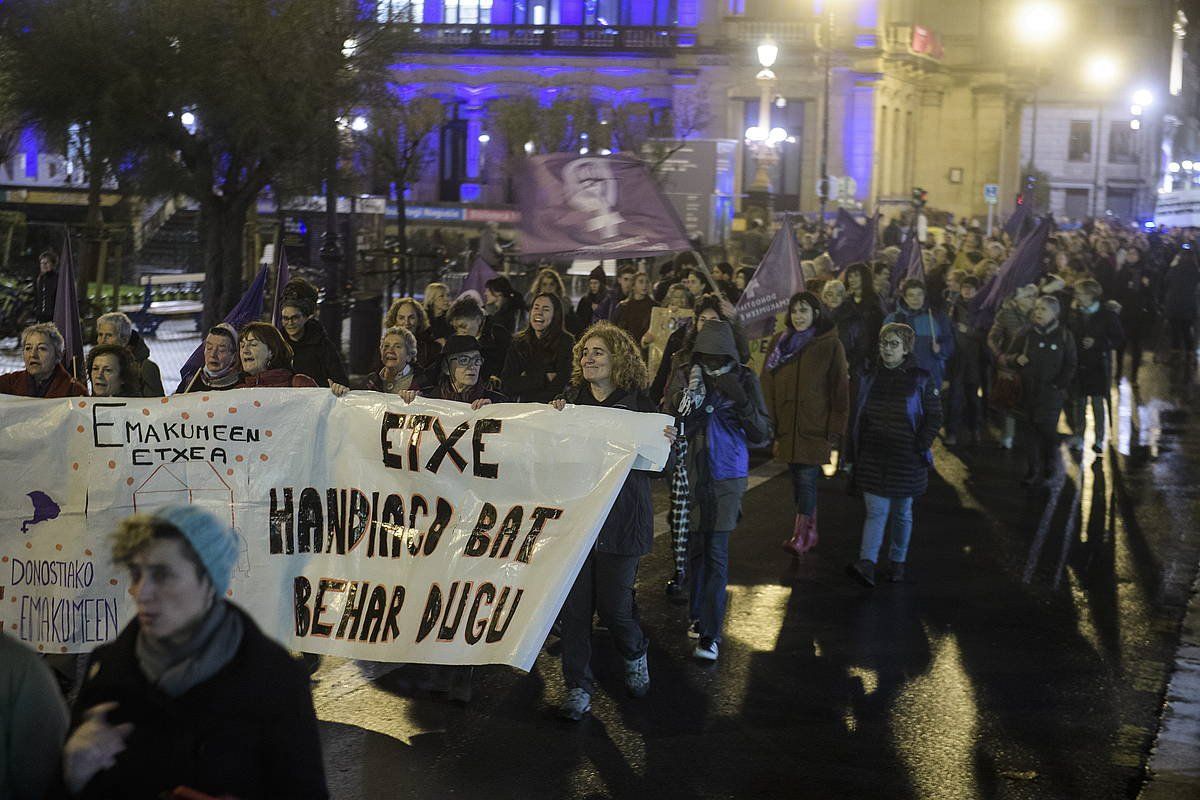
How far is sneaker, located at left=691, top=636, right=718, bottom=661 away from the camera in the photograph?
312 inches

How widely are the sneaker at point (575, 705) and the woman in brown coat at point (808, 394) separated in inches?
141

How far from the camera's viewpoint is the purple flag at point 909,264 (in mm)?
17078

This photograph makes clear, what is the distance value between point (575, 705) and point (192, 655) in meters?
3.93

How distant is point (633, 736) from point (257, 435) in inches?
80.2

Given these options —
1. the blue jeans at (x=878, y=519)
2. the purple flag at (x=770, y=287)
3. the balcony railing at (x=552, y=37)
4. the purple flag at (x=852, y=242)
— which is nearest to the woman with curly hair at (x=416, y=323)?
the blue jeans at (x=878, y=519)

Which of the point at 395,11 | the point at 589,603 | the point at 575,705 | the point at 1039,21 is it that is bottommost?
the point at 575,705

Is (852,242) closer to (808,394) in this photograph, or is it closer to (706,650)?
(808,394)

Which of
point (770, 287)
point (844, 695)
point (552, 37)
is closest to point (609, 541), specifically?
point (844, 695)

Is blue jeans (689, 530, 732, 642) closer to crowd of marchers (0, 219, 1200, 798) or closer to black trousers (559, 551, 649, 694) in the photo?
crowd of marchers (0, 219, 1200, 798)

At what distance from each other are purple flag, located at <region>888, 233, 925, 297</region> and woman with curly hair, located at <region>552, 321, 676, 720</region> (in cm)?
959

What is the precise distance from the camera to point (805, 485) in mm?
10430

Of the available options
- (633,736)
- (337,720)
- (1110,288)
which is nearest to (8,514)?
(337,720)

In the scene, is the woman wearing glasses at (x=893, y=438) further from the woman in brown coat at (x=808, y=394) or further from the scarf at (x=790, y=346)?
the scarf at (x=790, y=346)

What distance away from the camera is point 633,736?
268 inches
